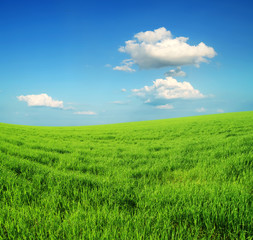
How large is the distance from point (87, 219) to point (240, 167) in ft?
13.3

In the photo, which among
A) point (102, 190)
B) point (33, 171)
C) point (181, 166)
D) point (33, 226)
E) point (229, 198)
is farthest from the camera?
point (181, 166)

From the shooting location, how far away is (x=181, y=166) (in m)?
5.08

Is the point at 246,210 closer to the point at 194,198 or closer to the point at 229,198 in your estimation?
the point at 229,198

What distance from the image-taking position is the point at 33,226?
6.53 feet

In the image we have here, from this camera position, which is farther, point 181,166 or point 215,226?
point 181,166

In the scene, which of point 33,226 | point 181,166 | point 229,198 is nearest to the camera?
point 33,226

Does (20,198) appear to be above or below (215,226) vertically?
above

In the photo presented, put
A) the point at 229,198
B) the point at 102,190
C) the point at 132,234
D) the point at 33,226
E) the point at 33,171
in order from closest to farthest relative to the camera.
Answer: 1. the point at 132,234
2. the point at 33,226
3. the point at 229,198
4. the point at 102,190
5. the point at 33,171

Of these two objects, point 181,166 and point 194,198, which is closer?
point 194,198

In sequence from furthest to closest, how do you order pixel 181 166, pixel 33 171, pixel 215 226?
pixel 181 166 → pixel 33 171 → pixel 215 226

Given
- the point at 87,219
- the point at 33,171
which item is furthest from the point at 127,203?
the point at 33,171

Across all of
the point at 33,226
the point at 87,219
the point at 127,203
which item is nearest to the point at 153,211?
the point at 127,203

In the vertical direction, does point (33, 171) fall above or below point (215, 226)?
above

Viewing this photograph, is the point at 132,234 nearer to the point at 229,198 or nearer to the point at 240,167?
the point at 229,198
